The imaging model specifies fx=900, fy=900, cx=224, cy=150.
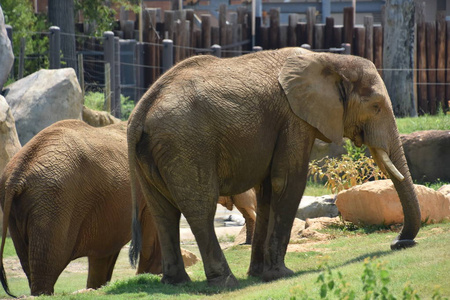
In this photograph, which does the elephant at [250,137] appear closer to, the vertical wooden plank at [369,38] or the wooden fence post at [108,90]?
the wooden fence post at [108,90]

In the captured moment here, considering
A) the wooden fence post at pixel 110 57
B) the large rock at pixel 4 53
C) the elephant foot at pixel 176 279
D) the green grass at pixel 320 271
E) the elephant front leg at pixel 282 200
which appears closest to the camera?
the green grass at pixel 320 271

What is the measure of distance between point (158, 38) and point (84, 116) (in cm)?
646

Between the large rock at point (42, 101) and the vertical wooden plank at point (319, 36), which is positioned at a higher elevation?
the vertical wooden plank at point (319, 36)

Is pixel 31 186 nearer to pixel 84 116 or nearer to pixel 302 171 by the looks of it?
pixel 302 171

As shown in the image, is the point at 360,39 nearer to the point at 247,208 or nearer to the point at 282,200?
the point at 247,208

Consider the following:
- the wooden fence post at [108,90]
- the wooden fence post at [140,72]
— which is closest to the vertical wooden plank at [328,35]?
the wooden fence post at [140,72]

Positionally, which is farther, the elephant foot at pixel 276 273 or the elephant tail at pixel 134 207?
the elephant foot at pixel 276 273

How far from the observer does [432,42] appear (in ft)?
74.8

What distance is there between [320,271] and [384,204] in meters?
3.05

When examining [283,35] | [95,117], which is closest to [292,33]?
[283,35]

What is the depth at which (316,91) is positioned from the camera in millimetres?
8961

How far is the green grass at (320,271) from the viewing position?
7.05 m

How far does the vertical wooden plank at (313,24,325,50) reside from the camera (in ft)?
76.6

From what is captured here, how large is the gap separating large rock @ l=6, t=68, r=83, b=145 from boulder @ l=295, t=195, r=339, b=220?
4.41 metres
